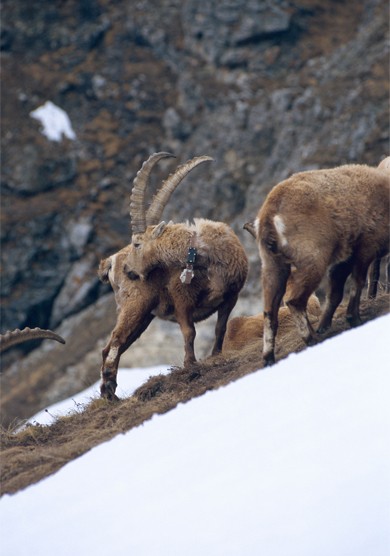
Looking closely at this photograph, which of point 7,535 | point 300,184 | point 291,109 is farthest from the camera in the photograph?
point 291,109

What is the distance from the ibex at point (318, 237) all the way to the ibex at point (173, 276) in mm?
2446

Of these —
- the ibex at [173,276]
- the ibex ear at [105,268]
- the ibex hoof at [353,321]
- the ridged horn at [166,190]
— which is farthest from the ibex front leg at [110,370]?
the ibex hoof at [353,321]

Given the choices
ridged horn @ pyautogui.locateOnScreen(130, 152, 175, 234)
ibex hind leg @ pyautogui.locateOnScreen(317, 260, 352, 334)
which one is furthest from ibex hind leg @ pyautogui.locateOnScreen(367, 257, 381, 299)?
ridged horn @ pyautogui.locateOnScreen(130, 152, 175, 234)

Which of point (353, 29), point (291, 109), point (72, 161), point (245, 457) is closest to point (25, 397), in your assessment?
point (72, 161)

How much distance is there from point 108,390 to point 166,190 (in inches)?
112

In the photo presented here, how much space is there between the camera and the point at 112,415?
12.4m

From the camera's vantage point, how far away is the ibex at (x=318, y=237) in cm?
1084

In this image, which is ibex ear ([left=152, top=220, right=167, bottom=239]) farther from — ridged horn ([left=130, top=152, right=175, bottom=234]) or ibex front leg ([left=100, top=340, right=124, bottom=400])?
ibex front leg ([left=100, top=340, right=124, bottom=400])

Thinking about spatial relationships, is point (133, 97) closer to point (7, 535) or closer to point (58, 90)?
point (58, 90)

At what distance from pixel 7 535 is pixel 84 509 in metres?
0.99

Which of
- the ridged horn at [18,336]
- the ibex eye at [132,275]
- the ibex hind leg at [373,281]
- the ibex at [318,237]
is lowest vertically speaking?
the ibex hind leg at [373,281]

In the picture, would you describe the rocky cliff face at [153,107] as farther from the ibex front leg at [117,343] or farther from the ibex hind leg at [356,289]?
the ibex hind leg at [356,289]

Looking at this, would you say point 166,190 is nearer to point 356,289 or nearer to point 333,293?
point 333,293

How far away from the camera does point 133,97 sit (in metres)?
43.3
